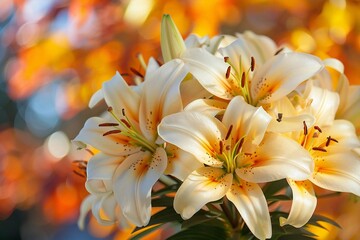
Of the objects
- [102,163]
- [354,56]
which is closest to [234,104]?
[102,163]

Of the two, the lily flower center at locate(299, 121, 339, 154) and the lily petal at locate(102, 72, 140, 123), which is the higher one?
the lily petal at locate(102, 72, 140, 123)

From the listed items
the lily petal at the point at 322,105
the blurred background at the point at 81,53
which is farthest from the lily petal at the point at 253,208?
the blurred background at the point at 81,53

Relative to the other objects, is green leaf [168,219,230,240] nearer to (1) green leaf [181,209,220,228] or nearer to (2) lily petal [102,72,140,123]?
(1) green leaf [181,209,220,228]

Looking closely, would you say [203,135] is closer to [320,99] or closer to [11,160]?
[320,99]

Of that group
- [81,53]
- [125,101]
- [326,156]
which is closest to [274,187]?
[326,156]

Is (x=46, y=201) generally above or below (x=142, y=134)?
below

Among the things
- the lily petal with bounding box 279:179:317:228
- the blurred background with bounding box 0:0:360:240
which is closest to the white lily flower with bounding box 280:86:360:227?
the lily petal with bounding box 279:179:317:228
